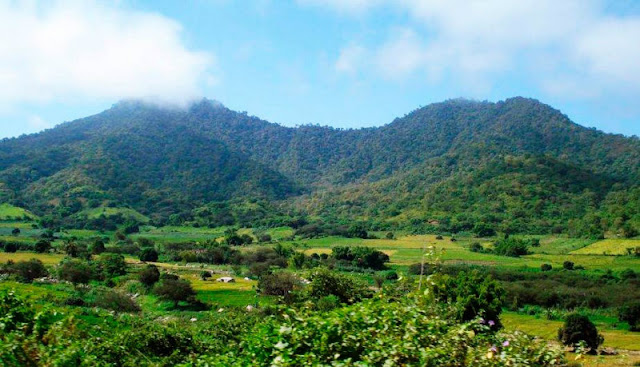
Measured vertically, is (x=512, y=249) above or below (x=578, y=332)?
above

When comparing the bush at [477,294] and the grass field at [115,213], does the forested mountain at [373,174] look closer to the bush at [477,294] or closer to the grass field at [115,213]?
the grass field at [115,213]

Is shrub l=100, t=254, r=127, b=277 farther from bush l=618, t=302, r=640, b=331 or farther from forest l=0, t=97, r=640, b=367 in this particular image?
bush l=618, t=302, r=640, b=331

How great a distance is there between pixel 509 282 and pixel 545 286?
3457mm

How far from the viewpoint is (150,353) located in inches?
531

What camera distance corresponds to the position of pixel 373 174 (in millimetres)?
167625

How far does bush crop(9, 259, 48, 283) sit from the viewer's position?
4436 cm

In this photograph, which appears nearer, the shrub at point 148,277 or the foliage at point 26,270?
the foliage at point 26,270

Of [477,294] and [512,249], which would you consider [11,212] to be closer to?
[512,249]

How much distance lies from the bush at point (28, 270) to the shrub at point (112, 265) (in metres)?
6.13

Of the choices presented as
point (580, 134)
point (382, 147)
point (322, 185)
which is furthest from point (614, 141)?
point (322, 185)

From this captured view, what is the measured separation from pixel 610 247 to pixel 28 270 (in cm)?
6774

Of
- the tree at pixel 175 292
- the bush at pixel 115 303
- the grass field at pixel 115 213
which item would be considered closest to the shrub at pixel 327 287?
the bush at pixel 115 303

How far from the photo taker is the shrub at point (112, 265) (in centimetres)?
5194

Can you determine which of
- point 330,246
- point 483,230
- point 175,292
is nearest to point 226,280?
point 175,292
